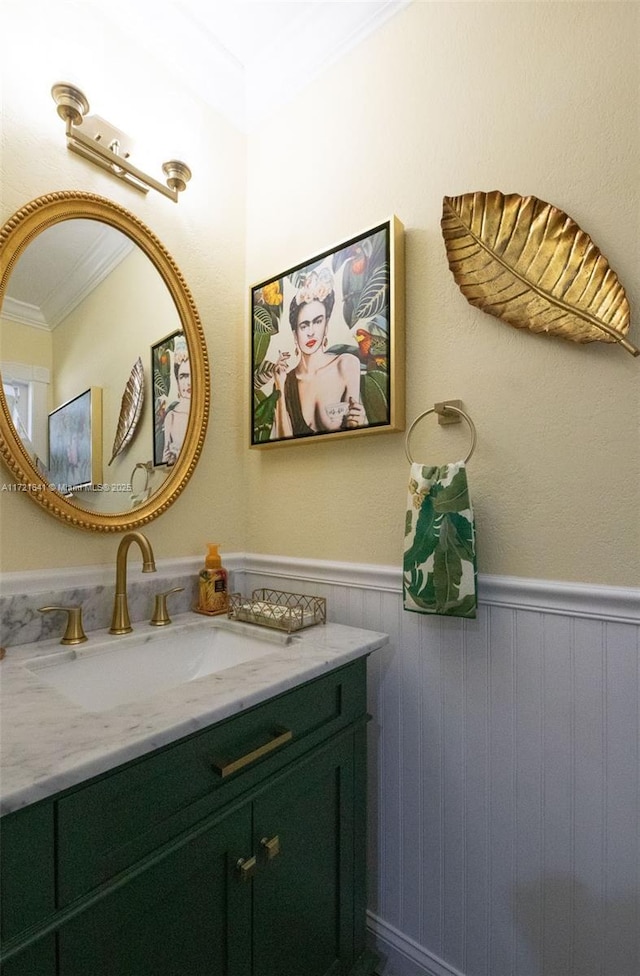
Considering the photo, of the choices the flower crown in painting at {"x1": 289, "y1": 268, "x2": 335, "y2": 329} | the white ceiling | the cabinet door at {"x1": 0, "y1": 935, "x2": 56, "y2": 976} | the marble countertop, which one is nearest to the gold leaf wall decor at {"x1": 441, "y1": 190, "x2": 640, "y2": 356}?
the flower crown in painting at {"x1": 289, "y1": 268, "x2": 335, "y2": 329}

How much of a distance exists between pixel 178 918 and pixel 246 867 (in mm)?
121

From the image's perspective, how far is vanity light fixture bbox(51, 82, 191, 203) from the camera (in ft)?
3.38

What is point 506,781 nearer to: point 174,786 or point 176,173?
point 174,786

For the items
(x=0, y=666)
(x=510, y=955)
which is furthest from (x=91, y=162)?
(x=510, y=955)

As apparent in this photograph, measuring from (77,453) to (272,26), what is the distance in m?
1.38

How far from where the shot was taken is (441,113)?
1141 mm

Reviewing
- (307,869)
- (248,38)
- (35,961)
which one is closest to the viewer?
(35,961)

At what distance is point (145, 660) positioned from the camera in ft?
3.59

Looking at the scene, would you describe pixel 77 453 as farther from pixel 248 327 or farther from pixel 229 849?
pixel 229 849

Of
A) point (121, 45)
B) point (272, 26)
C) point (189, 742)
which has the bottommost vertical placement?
point (189, 742)

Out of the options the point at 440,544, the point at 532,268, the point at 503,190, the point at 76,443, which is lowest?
the point at 440,544

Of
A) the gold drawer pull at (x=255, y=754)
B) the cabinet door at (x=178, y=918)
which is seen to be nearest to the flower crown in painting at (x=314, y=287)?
the gold drawer pull at (x=255, y=754)

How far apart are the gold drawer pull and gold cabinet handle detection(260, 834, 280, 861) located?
153 millimetres

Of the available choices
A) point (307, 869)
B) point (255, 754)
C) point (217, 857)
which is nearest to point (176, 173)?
point (255, 754)
